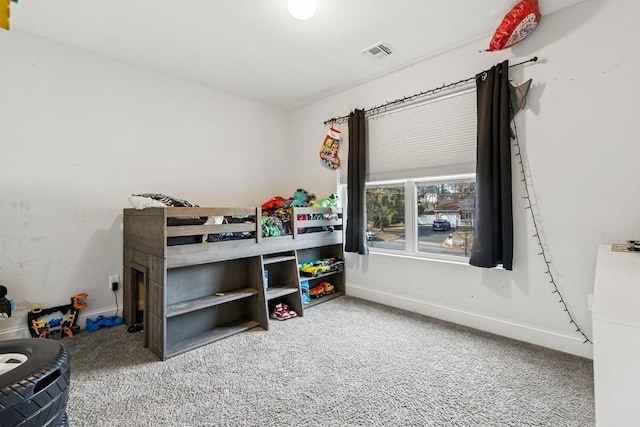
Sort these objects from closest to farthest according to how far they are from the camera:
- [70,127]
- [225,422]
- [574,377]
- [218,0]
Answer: [225,422] → [574,377] → [218,0] → [70,127]

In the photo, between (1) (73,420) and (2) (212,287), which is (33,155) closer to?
(2) (212,287)

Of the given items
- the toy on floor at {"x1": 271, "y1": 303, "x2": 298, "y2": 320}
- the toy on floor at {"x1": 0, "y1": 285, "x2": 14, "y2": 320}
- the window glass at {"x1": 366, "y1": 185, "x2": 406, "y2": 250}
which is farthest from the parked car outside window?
the toy on floor at {"x1": 0, "y1": 285, "x2": 14, "y2": 320}

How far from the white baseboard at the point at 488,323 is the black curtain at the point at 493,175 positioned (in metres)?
0.48

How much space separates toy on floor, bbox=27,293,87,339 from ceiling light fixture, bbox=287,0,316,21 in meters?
2.75

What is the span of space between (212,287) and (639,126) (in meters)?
3.09

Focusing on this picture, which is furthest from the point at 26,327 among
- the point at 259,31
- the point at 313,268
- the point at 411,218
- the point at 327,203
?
the point at 411,218

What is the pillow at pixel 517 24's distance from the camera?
192 cm

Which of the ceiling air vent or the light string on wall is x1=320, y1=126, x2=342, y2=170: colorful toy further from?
the light string on wall

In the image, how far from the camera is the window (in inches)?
98.3

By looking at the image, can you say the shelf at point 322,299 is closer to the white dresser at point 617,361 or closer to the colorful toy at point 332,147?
the colorful toy at point 332,147

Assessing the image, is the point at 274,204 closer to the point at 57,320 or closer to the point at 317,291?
the point at 317,291

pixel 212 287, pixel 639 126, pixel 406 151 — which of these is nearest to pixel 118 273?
pixel 212 287

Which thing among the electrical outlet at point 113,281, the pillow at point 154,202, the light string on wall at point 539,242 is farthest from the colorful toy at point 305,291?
the light string on wall at point 539,242

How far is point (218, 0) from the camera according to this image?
1905 millimetres
